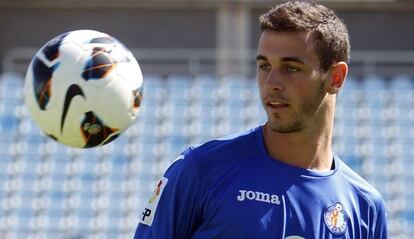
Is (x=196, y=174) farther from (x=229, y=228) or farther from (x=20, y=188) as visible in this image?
(x=20, y=188)

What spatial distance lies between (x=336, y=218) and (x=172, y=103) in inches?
294

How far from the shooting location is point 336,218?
3.03 m

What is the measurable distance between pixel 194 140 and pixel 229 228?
23.8ft

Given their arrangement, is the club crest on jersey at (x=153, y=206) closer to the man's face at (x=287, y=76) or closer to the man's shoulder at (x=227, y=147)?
the man's shoulder at (x=227, y=147)

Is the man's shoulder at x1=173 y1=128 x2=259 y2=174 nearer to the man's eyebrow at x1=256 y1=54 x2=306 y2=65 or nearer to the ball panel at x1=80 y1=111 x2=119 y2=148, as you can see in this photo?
the man's eyebrow at x1=256 y1=54 x2=306 y2=65

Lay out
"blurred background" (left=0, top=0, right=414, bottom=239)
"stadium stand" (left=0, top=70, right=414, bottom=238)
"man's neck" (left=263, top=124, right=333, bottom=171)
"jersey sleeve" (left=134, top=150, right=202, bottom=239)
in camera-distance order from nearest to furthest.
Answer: "jersey sleeve" (left=134, top=150, right=202, bottom=239)
"man's neck" (left=263, top=124, right=333, bottom=171)
"stadium stand" (left=0, top=70, right=414, bottom=238)
"blurred background" (left=0, top=0, right=414, bottom=239)

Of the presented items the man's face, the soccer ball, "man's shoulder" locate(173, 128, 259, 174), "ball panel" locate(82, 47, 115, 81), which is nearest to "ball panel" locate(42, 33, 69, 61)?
the soccer ball

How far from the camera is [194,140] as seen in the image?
1016cm

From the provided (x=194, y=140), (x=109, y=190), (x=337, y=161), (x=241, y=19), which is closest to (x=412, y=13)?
(x=241, y=19)

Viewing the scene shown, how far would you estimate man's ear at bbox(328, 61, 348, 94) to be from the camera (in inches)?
124

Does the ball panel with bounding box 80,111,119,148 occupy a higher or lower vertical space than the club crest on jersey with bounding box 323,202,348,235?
higher

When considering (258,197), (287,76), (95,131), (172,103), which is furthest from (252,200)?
(172,103)

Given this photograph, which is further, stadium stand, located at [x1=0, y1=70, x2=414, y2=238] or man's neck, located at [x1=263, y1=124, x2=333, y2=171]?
stadium stand, located at [x1=0, y1=70, x2=414, y2=238]

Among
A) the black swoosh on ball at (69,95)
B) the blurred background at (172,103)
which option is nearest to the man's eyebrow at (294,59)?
the black swoosh on ball at (69,95)
